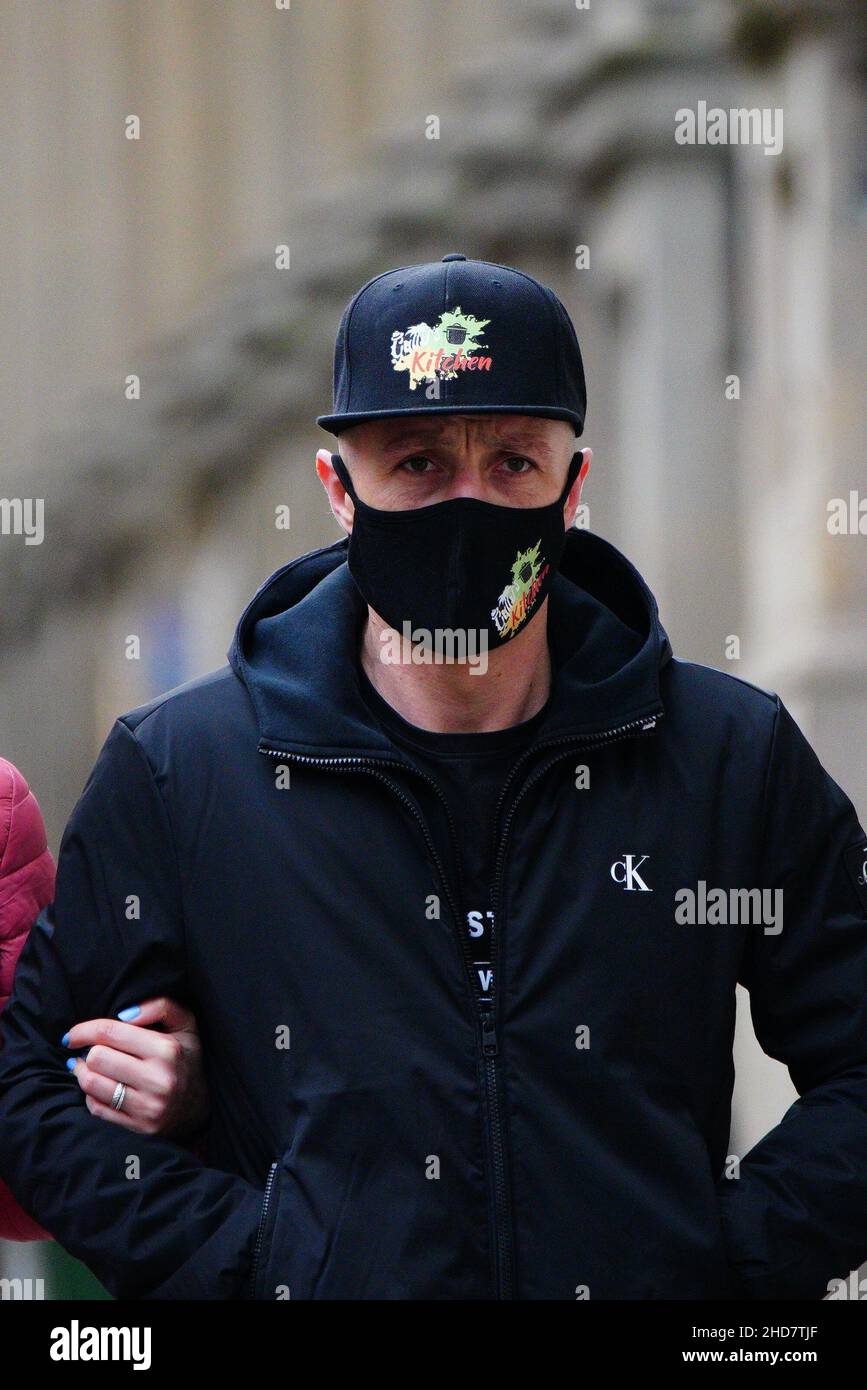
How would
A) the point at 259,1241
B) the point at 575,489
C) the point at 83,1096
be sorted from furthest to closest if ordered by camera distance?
the point at 575,489, the point at 83,1096, the point at 259,1241

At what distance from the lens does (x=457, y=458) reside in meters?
2.59

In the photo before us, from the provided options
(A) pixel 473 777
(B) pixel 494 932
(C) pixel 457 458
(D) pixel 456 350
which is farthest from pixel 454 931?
(D) pixel 456 350

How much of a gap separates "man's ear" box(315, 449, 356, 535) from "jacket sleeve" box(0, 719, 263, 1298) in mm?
406

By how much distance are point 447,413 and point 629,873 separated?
25.0 inches

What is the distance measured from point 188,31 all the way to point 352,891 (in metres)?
7.11

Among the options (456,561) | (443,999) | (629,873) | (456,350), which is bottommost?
(443,999)

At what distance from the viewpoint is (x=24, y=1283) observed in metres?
2.90

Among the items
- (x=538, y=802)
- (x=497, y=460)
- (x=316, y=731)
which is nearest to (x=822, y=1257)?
(x=538, y=802)

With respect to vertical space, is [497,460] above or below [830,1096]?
above

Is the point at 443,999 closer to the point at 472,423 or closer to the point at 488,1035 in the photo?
the point at 488,1035

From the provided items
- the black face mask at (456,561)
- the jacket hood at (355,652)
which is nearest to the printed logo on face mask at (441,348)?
the black face mask at (456,561)

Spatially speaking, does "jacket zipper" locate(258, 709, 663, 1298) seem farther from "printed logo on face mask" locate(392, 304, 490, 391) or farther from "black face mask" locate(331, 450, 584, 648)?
"printed logo on face mask" locate(392, 304, 490, 391)

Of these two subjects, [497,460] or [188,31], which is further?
[188,31]

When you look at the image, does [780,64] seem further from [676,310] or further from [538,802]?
[538,802]
